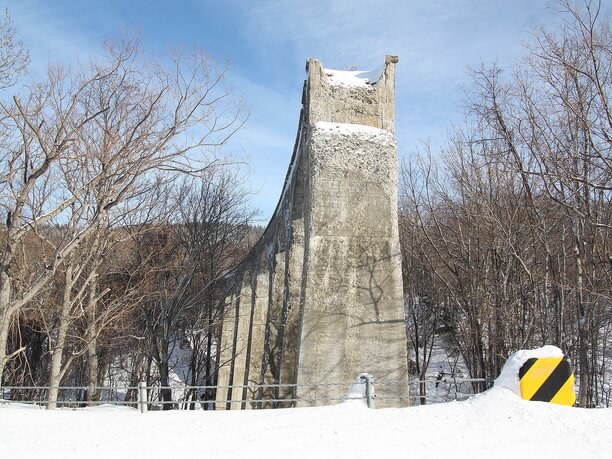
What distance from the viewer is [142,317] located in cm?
2211

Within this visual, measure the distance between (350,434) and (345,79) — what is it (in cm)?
652

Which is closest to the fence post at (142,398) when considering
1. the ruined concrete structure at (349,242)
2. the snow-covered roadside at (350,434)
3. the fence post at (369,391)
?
the snow-covered roadside at (350,434)

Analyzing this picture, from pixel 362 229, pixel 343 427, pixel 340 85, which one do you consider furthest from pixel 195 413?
pixel 340 85

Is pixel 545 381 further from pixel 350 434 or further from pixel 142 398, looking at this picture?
pixel 142 398

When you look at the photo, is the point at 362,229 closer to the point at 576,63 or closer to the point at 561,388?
the point at 561,388

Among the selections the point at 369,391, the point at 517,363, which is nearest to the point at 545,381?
the point at 517,363

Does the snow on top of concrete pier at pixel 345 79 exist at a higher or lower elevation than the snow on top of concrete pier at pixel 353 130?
higher

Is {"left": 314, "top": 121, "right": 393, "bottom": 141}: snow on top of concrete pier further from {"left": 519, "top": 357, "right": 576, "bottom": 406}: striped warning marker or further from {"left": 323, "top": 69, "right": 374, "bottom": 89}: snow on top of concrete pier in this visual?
{"left": 519, "top": 357, "right": 576, "bottom": 406}: striped warning marker

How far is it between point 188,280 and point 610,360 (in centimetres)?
1877

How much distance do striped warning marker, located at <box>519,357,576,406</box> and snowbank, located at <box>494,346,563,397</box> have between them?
0.05 m

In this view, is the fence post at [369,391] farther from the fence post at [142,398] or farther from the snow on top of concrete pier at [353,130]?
the snow on top of concrete pier at [353,130]

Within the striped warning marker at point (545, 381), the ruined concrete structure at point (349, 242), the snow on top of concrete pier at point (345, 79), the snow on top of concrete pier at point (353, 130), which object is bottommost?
the striped warning marker at point (545, 381)

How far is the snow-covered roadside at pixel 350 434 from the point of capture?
495cm

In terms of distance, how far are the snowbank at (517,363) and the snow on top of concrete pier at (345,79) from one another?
18.9 feet
